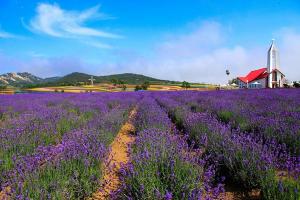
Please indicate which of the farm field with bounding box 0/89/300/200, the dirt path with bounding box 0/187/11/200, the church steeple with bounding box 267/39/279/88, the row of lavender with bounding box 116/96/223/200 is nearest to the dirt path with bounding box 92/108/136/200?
the farm field with bounding box 0/89/300/200

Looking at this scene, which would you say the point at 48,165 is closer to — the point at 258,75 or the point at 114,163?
the point at 114,163

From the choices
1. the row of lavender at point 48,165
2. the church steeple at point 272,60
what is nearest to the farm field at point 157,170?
the row of lavender at point 48,165

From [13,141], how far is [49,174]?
4.98 feet

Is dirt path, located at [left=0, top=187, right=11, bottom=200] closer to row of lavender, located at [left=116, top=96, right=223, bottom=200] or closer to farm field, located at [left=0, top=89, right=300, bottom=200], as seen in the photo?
farm field, located at [left=0, top=89, right=300, bottom=200]

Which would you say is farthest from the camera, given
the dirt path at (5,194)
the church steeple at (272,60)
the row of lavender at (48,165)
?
the church steeple at (272,60)

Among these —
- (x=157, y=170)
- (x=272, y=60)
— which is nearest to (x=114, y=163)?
(x=157, y=170)

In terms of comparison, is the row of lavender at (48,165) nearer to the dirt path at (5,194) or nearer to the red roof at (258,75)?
the dirt path at (5,194)

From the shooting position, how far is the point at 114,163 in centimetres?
313

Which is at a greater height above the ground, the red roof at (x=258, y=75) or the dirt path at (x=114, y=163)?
the red roof at (x=258, y=75)

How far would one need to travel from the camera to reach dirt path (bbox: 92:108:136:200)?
3.08 metres

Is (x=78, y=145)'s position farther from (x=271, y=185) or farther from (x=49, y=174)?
(x=271, y=185)

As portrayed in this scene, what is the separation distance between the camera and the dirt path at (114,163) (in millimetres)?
3082

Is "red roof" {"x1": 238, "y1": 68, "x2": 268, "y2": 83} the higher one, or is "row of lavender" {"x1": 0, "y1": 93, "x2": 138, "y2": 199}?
"red roof" {"x1": 238, "y1": 68, "x2": 268, "y2": 83}

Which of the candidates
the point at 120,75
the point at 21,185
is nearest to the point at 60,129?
the point at 21,185
